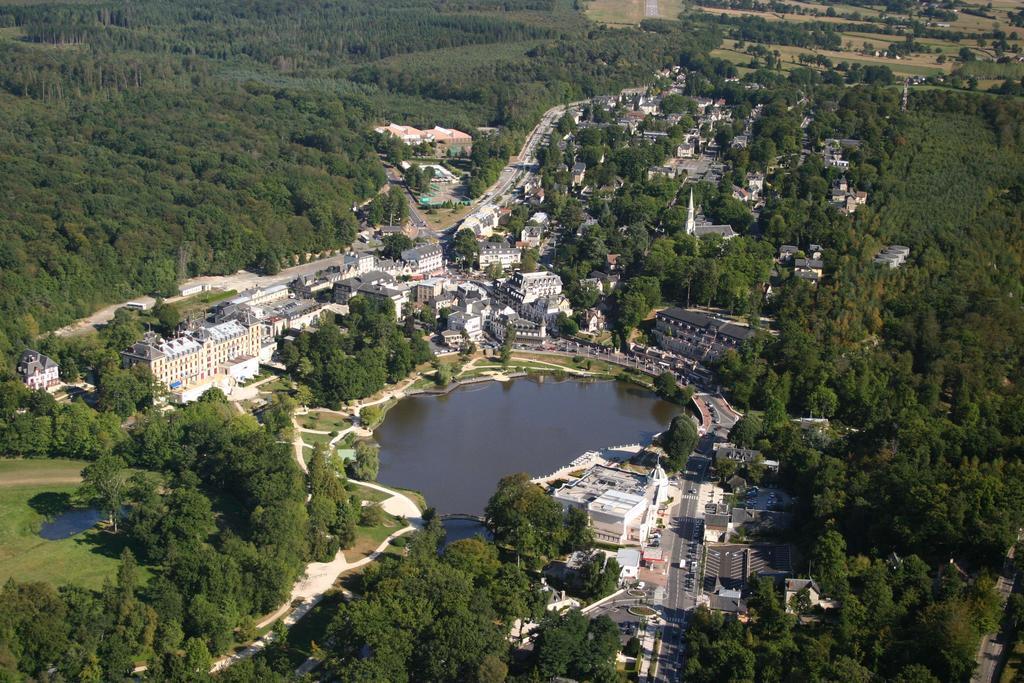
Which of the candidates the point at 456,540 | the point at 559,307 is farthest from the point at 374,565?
the point at 559,307

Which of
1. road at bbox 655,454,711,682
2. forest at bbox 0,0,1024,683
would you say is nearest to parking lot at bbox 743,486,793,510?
forest at bbox 0,0,1024,683

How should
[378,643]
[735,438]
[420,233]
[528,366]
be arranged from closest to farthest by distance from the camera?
[378,643] < [735,438] < [528,366] < [420,233]

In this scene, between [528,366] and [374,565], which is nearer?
[374,565]

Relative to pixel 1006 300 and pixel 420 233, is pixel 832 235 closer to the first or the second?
pixel 1006 300

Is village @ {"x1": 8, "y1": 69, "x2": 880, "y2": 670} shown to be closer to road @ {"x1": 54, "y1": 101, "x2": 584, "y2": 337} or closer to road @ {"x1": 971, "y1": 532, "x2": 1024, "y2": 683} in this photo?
road @ {"x1": 54, "y1": 101, "x2": 584, "y2": 337}

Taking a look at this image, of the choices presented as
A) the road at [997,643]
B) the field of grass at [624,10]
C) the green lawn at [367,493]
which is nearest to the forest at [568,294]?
the road at [997,643]

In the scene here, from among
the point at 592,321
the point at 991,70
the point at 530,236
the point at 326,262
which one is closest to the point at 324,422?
the point at 592,321
